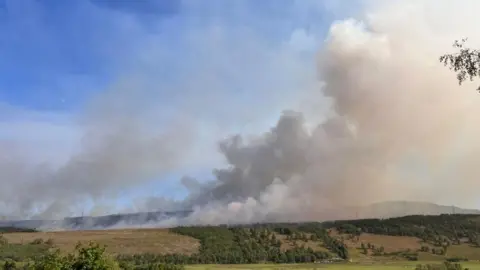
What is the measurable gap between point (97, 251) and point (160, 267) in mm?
142948

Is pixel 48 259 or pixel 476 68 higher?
pixel 476 68

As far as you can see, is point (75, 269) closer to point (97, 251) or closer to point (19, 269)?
point (97, 251)

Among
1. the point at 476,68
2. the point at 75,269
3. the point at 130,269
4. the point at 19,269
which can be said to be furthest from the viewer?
the point at 19,269

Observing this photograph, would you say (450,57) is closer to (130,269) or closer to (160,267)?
(130,269)

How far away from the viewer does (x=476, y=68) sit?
33.3m

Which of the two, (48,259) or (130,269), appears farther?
(130,269)

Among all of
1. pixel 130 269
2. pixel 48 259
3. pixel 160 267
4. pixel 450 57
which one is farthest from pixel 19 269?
pixel 450 57

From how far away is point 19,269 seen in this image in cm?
19362

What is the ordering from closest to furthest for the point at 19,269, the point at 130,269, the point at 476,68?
the point at 476,68 < the point at 130,269 < the point at 19,269

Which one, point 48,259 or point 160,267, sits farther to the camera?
point 160,267

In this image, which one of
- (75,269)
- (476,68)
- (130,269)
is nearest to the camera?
(476,68)

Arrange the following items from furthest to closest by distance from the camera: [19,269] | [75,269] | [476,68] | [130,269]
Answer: [19,269] → [130,269] → [75,269] → [476,68]

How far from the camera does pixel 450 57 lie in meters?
34.0

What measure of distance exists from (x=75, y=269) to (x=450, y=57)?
45.2 metres
